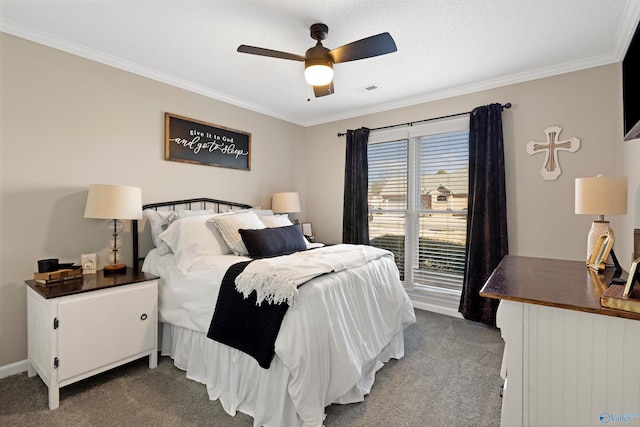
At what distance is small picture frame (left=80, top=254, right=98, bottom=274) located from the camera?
8.03 feet

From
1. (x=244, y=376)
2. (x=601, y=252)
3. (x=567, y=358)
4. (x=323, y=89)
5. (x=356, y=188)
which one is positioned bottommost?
(x=244, y=376)

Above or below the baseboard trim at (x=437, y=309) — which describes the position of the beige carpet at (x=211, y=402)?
below

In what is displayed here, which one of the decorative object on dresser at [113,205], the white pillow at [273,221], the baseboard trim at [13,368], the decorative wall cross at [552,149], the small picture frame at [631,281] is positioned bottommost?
the baseboard trim at [13,368]

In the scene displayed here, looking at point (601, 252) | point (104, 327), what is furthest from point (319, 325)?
point (601, 252)

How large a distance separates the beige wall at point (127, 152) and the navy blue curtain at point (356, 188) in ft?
2.41

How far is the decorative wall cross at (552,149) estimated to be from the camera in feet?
9.52

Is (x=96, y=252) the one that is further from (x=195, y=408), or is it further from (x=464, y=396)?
(x=464, y=396)

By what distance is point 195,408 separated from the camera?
6.32 ft

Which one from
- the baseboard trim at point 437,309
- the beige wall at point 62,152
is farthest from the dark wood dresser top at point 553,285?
the beige wall at point 62,152

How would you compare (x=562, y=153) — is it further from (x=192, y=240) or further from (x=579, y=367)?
(x=192, y=240)

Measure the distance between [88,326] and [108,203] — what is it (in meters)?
0.89

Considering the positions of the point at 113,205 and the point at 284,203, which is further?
→ the point at 284,203

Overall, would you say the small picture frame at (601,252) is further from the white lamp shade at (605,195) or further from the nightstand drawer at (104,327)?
the nightstand drawer at (104,327)

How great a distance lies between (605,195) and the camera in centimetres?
180
